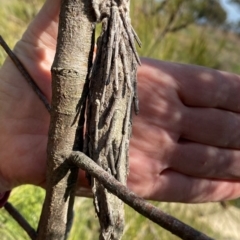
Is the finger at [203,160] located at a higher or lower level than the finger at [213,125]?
lower

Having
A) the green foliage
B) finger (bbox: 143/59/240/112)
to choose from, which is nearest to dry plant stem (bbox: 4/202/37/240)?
the green foliage

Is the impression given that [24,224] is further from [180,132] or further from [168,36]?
[168,36]

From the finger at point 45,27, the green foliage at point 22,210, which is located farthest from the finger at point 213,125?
the green foliage at point 22,210

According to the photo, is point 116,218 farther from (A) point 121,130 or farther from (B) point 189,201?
(B) point 189,201

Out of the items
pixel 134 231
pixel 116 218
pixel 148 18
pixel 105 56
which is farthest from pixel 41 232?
pixel 148 18

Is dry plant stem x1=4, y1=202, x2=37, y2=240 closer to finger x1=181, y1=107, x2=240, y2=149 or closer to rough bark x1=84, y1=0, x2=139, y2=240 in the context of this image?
rough bark x1=84, y1=0, x2=139, y2=240

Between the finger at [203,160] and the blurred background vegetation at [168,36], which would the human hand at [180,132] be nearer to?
the finger at [203,160]
